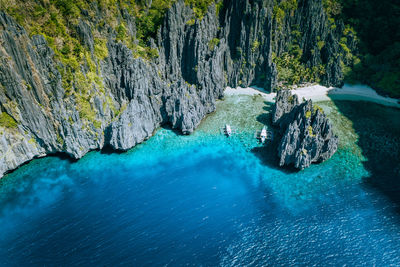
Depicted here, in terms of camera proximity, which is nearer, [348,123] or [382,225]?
[382,225]

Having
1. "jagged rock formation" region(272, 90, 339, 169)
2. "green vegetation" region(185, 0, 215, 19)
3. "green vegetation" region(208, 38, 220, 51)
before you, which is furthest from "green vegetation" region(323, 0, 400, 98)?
"green vegetation" region(185, 0, 215, 19)

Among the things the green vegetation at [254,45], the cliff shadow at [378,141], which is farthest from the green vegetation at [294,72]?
the cliff shadow at [378,141]

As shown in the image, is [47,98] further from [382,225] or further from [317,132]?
[382,225]

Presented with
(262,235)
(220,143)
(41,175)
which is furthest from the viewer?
(220,143)

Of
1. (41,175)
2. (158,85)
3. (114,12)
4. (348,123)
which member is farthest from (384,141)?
(41,175)

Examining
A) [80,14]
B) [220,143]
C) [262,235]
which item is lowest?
[262,235]

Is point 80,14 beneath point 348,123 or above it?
above

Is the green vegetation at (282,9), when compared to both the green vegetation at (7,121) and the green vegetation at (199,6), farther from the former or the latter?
the green vegetation at (7,121)
